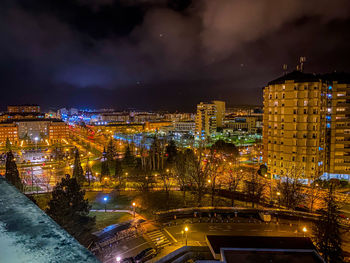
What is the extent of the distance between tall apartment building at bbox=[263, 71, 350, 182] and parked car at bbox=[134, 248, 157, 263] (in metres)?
14.9

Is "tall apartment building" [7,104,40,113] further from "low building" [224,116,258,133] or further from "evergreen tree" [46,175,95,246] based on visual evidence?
"evergreen tree" [46,175,95,246]

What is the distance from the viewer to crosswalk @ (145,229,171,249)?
1063cm

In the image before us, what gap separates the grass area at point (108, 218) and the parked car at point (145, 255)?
3.66 m

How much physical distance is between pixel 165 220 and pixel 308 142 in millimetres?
14693

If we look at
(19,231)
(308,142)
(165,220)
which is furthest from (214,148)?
(19,231)

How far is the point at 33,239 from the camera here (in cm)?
111

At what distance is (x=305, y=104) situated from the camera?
66.9ft

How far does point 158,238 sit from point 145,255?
1.70 m

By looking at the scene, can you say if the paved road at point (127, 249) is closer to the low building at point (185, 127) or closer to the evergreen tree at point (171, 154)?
the evergreen tree at point (171, 154)

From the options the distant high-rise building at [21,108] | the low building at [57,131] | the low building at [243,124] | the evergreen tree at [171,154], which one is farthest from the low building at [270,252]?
the distant high-rise building at [21,108]

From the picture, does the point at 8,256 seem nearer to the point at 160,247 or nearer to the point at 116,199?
the point at 160,247

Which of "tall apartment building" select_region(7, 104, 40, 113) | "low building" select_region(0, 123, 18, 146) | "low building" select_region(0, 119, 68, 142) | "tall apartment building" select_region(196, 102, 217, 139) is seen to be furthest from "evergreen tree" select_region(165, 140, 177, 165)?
"tall apartment building" select_region(7, 104, 40, 113)

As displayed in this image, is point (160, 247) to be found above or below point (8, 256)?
below

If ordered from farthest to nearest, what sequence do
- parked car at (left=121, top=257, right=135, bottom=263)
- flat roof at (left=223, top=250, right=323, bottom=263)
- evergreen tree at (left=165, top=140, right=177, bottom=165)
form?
evergreen tree at (left=165, top=140, right=177, bottom=165) < parked car at (left=121, top=257, right=135, bottom=263) < flat roof at (left=223, top=250, right=323, bottom=263)
